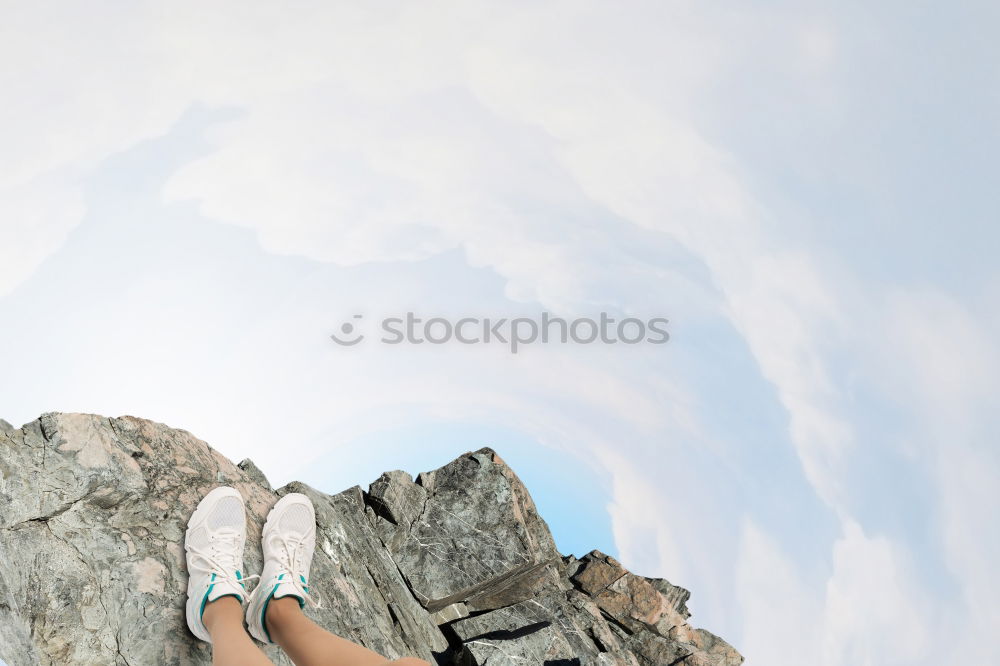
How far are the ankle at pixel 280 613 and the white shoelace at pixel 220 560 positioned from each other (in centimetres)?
38

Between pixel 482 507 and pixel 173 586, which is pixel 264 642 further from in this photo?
pixel 482 507

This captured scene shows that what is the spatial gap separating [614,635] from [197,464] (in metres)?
8.47

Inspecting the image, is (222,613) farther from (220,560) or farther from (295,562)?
(295,562)

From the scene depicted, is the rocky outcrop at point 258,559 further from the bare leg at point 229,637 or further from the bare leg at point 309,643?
the bare leg at point 309,643

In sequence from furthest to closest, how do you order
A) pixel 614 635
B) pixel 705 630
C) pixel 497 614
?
pixel 705 630 < pixel 614 635 < pixel 497 614

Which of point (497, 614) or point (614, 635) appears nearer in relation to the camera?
point (497, 614)

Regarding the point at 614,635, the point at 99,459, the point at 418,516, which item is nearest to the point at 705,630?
the point at 614,635

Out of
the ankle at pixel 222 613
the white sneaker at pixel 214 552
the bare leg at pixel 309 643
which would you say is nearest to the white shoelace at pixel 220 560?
the white sneaker at pixel 214 552

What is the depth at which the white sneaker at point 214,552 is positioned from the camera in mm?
5641

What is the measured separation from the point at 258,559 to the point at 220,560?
70 cm

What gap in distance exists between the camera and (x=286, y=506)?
6.91 meters

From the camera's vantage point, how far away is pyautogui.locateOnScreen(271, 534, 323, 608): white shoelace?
600cm

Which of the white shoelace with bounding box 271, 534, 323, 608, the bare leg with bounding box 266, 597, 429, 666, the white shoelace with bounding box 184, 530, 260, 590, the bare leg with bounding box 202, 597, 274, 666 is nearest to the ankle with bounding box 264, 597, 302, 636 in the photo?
the bare leg with bounding box 266, 597, 429, 666

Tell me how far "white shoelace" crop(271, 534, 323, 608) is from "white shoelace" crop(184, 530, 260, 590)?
31 cm
